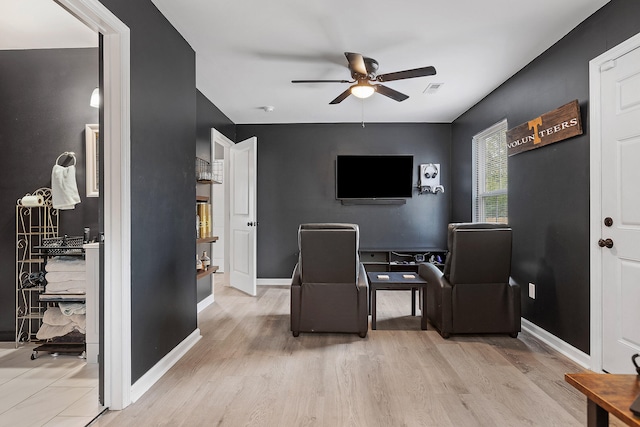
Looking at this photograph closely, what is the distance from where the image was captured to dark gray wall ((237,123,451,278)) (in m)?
5.81

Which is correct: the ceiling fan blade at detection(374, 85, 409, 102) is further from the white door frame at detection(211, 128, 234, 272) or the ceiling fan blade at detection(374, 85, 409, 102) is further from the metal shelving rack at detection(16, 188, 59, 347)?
the metal shelving rack at detection(16, 188, 59, 347)

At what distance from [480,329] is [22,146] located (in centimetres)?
438

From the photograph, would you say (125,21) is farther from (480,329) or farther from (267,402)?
(480,329)

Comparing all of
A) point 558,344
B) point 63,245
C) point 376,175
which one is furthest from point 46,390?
point 376,175

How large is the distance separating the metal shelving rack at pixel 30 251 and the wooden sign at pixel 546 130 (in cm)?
435

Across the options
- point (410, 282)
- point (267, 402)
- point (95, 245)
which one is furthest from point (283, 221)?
point (267, 402)

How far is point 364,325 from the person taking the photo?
10.6 ft

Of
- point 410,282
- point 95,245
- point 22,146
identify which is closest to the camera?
point 95,245

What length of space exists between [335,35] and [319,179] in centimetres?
305

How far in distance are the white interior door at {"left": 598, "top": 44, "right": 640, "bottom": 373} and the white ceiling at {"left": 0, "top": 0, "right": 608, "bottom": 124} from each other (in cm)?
65

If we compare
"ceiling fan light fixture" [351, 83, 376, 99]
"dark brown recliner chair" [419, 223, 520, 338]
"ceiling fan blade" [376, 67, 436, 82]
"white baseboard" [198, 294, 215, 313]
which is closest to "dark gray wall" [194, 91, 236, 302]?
"white baseboard" [198, 294, 215, 313]

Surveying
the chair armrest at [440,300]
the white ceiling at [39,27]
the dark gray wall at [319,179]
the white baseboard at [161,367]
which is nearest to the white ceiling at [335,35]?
the white ceiling at [39,27]

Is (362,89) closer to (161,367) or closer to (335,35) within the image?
(335,35)

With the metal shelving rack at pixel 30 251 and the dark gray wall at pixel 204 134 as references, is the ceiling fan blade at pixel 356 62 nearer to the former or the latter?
the dark gray wall at pixel 204 134
